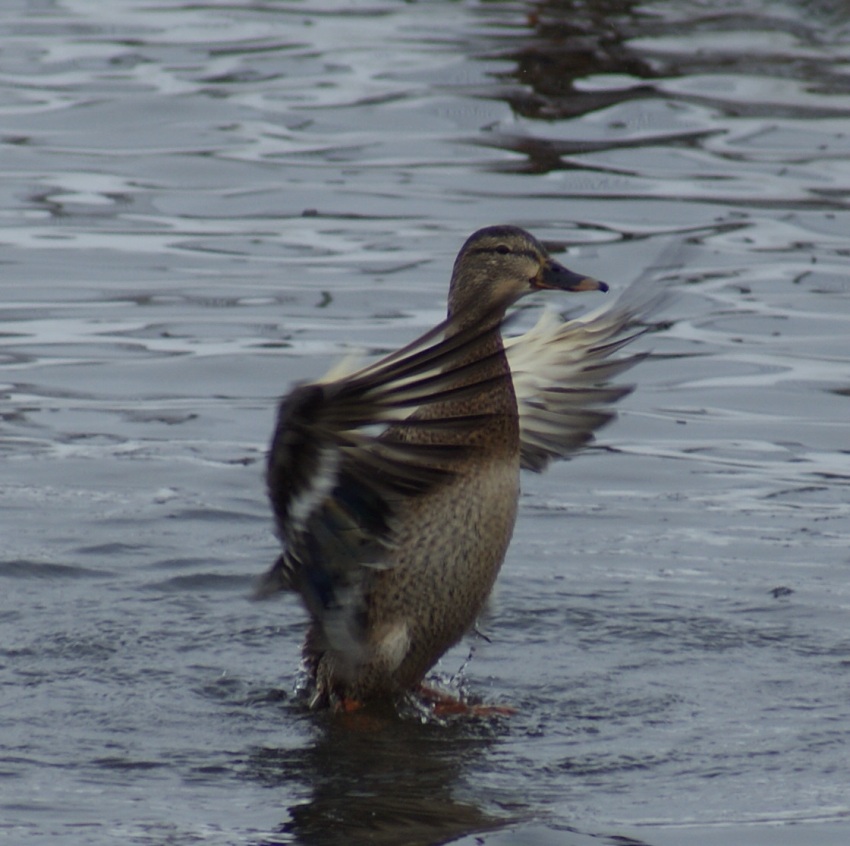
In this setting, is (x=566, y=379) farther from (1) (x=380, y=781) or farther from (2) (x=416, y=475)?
(1) (x=380, y=781)

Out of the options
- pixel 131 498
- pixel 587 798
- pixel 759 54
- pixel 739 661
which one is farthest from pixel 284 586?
pixel 759 54

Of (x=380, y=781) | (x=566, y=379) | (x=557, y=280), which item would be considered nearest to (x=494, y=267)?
(x=557, y=280)

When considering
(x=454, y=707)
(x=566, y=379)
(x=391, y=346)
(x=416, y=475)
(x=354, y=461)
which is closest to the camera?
(x=354, y=461)

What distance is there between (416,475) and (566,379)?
5.49ft

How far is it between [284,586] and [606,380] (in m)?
1.83

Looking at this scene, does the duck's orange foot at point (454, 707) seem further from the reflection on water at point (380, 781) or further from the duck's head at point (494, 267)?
the duck's head at point (494, 267)

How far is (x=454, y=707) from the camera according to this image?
6.29 meters

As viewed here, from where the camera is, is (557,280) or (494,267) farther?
(557,280)

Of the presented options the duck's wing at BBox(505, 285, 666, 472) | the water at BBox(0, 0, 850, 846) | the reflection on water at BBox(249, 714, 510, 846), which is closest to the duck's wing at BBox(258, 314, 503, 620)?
the reflection on water at BBox(249, 714, 510, 846)

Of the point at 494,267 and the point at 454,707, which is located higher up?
the point at 494,267

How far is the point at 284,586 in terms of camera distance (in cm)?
590

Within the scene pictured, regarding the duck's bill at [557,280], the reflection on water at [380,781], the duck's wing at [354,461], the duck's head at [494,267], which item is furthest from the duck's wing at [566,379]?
the reflection on water at [380,781]

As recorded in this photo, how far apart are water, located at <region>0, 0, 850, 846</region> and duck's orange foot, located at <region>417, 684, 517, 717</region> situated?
0.09m

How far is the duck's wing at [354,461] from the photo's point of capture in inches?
204
